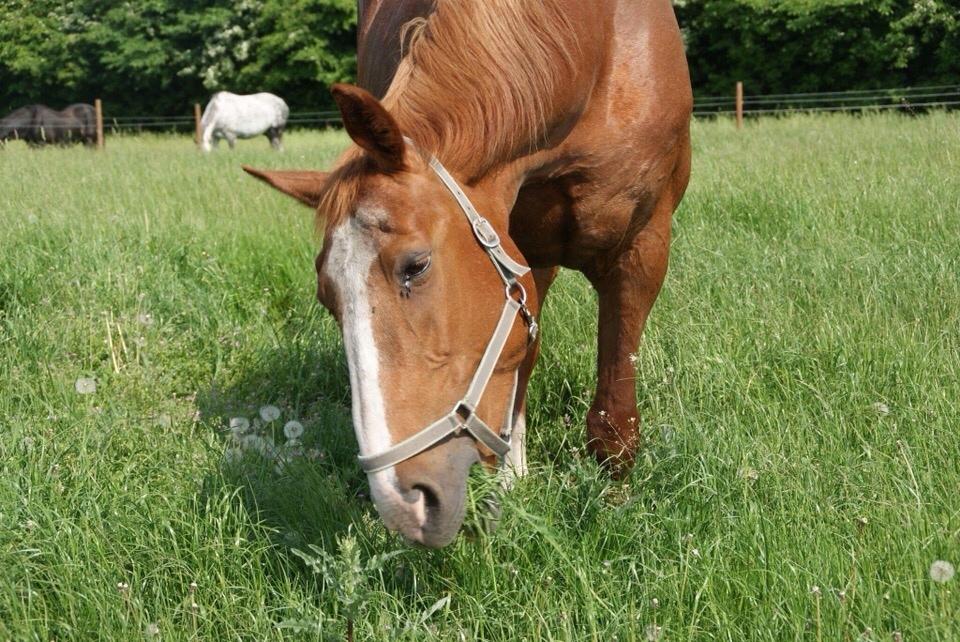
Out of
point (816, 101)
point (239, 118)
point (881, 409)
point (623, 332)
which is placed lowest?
point (881, 409)

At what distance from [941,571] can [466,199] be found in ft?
4.28

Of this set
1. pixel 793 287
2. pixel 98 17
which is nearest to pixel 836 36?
pixel 793 287

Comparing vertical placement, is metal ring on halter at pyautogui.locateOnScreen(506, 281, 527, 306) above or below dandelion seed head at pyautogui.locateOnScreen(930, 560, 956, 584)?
above

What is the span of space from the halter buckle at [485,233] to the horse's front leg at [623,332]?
94 centimetres

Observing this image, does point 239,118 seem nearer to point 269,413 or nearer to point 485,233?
point 269,413

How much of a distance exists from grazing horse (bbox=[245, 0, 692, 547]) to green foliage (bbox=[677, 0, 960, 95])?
1858 centimetres

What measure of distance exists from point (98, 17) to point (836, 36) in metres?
25.5

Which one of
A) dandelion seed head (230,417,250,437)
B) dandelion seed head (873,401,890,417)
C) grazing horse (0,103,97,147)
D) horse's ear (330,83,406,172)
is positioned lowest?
dandelion seed head (230,417,250,437)

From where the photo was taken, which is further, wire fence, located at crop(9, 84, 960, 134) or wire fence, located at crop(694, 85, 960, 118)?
wire fence, located at crop(694, 85, 960, 118)

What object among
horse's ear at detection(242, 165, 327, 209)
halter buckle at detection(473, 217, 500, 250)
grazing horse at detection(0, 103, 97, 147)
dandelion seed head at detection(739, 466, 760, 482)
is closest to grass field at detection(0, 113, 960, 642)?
dandelion seed head at detection(739, 466, 760, 482)

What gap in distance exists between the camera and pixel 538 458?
10.9 feet

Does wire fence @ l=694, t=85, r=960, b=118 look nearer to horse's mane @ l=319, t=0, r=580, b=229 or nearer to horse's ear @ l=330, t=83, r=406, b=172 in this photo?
horse's mane @ l=319, t=0, r=580, b=229

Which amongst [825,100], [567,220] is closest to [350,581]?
[567,220]

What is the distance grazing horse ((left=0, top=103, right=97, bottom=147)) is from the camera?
67.1 ft
